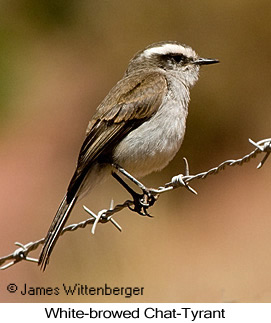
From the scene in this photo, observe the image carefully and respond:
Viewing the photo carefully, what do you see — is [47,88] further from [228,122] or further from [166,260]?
[166,260]

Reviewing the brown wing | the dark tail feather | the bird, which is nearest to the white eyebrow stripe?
the bird

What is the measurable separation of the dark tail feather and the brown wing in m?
0.11

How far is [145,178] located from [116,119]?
4962 millimetres

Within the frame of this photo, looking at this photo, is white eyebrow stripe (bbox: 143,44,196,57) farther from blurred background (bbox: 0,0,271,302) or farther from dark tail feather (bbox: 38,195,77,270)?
blurred background (bbox: 0,0,271,302)

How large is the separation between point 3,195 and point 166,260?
295cm

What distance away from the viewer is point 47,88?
12.4 meters

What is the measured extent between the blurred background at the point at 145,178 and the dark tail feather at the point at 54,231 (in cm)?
263

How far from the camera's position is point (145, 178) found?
1073 cm

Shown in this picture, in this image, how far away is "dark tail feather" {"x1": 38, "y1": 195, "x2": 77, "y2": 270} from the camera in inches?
204

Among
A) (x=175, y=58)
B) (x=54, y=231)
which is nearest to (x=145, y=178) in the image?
(x=175, y=58)

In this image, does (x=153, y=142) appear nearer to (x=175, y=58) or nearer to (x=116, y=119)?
(x=116, y=119)

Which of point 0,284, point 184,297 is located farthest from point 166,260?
point 0,284

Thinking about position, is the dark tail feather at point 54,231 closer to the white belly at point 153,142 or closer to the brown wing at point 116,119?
the brown wing at point 116,119

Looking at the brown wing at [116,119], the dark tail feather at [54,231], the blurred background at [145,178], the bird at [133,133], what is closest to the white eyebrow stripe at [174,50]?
the bird at [133,133]
